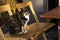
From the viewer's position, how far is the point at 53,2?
13.2 ft

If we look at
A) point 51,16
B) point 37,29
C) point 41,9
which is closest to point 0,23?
point 37,29

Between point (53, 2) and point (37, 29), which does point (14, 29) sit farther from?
point (53, 2)

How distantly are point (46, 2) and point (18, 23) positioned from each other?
1805 mm

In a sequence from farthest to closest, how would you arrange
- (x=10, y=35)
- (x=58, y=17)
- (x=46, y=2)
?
(x=46, y=2)
(x=10, y=35)
(x=58, y=17)

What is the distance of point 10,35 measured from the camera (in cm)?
231

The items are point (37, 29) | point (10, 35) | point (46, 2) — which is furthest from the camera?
point (46, 2)

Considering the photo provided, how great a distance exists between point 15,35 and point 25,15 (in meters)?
0.31

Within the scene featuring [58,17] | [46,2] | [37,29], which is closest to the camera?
[58,17]

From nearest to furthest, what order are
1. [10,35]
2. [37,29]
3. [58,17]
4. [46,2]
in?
1. [58,17]
2. [10,35]
3. [37,29]
4. [46,2]

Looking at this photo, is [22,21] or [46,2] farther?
[46,2]

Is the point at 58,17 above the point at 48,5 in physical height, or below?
above

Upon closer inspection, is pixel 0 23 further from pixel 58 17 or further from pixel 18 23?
pixel 58 17

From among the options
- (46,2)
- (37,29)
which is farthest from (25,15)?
(46,2)

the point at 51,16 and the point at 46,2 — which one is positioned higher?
the point at 51,16
